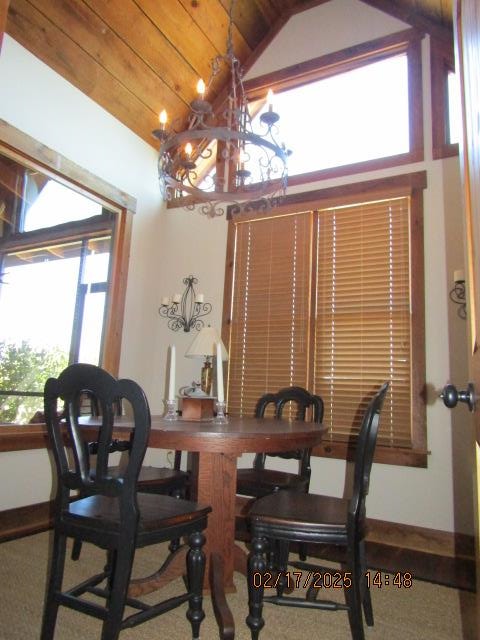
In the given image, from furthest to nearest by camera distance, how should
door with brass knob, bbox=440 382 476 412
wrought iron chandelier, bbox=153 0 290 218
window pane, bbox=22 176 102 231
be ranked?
window pane, bbox=22 176 102 231 → wrought iron chandelier, bbox=153 0 290 218 → door with brass knob, bbox=440 382 476 412

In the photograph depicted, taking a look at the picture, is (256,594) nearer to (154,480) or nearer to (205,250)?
(154,480)

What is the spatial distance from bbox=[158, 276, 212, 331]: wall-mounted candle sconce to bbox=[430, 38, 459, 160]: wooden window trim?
2290mm

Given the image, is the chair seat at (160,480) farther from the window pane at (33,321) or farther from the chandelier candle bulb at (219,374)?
the window pane at (33,321)

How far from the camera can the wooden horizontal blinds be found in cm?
310

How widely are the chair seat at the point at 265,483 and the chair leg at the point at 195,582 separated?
73 cm

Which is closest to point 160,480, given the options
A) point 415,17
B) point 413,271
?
point 413,271

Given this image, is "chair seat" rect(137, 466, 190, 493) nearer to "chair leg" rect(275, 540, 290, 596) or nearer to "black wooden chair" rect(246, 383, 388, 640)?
"chair leg" rect(275, 540, 290, 596)

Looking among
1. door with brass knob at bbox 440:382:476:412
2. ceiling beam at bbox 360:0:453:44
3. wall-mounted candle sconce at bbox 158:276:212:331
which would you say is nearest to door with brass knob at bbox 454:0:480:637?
door with brass knob at bbox 440:382:476:412

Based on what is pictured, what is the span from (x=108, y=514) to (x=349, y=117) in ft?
12.0

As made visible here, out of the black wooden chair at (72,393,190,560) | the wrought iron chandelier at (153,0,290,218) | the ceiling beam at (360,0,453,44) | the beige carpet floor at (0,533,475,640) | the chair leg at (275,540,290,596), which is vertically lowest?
the beige carpet floor at (0,533,475,640)

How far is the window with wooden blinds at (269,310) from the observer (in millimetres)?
3553

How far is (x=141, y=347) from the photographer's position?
160 inches

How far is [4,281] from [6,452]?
1.66 meters

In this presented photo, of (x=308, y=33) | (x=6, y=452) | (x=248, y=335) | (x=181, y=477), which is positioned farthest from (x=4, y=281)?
(x=308, y=33)
